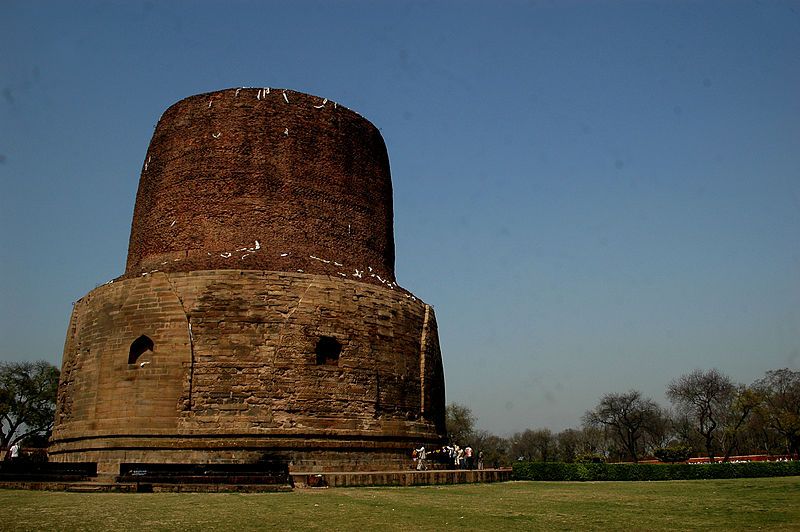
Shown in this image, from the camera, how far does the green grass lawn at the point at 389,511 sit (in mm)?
7591

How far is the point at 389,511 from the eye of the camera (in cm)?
916

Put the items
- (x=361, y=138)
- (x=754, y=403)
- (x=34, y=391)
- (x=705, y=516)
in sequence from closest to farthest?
1. (x=705, y=516)
2. (x=361, y=138)
3. (x=34, y=391)
4. (x=754, y=403)

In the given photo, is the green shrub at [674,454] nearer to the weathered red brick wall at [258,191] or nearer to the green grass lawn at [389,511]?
the weathered red brick wall at [258,191]

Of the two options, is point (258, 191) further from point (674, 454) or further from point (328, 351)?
point (674, 454)

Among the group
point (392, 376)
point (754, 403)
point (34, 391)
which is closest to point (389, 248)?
point (392, 376)

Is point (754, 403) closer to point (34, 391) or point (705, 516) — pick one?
point (705, 516)

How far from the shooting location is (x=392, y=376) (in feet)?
59.2

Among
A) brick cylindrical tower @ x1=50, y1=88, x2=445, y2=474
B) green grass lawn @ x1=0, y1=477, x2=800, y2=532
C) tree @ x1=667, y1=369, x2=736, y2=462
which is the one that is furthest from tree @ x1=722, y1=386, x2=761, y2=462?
green grass lawn @ x1=0, y1=477, x2=800, y2=532

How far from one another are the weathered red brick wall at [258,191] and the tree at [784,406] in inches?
1176

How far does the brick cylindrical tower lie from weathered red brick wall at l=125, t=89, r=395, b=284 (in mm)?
42

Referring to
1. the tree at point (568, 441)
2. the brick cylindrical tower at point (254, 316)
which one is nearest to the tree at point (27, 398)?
the brick cylindrical tower at point (254, 316)

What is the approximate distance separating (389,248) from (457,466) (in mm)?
6937

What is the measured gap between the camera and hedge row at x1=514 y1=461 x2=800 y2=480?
2056 cm

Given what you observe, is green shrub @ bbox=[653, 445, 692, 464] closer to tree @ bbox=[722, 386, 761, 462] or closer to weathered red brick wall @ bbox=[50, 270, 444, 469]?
tree @ bbox=[722, 386, 761, 462]
